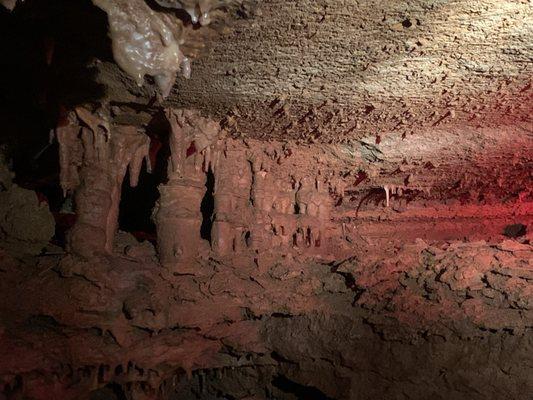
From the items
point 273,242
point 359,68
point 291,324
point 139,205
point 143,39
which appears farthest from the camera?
point 139,205

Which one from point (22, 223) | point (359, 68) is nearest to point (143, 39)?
point (359, 68)

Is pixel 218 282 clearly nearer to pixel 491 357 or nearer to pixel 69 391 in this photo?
pixel 69 391

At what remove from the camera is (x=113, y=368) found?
4.64 m

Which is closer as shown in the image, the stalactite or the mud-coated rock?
the stalactite

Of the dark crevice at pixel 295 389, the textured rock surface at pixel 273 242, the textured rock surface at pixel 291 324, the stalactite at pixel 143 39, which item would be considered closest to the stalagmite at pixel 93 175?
the textured rock surface at pixel 273 242

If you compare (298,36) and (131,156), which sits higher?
(298,36)

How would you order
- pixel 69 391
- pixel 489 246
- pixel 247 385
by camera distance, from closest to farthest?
pixel 69 391 < pixel 489 246 < pixel 247 385

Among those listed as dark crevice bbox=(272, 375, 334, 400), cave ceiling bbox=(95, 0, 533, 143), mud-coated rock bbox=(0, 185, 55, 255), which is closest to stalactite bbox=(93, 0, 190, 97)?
cave ceiling bbox=(95, 0, 533, 143)

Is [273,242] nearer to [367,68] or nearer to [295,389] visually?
[295,389]

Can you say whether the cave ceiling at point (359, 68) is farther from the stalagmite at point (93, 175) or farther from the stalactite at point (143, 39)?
the stalagmite at point (93, 175)

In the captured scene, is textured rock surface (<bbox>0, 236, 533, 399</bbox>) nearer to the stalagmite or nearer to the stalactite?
the stalagmite

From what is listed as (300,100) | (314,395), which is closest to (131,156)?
(300,100)

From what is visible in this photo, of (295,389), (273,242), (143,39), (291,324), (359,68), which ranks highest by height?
(359,68)

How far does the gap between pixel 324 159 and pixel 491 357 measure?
3.12 metres
